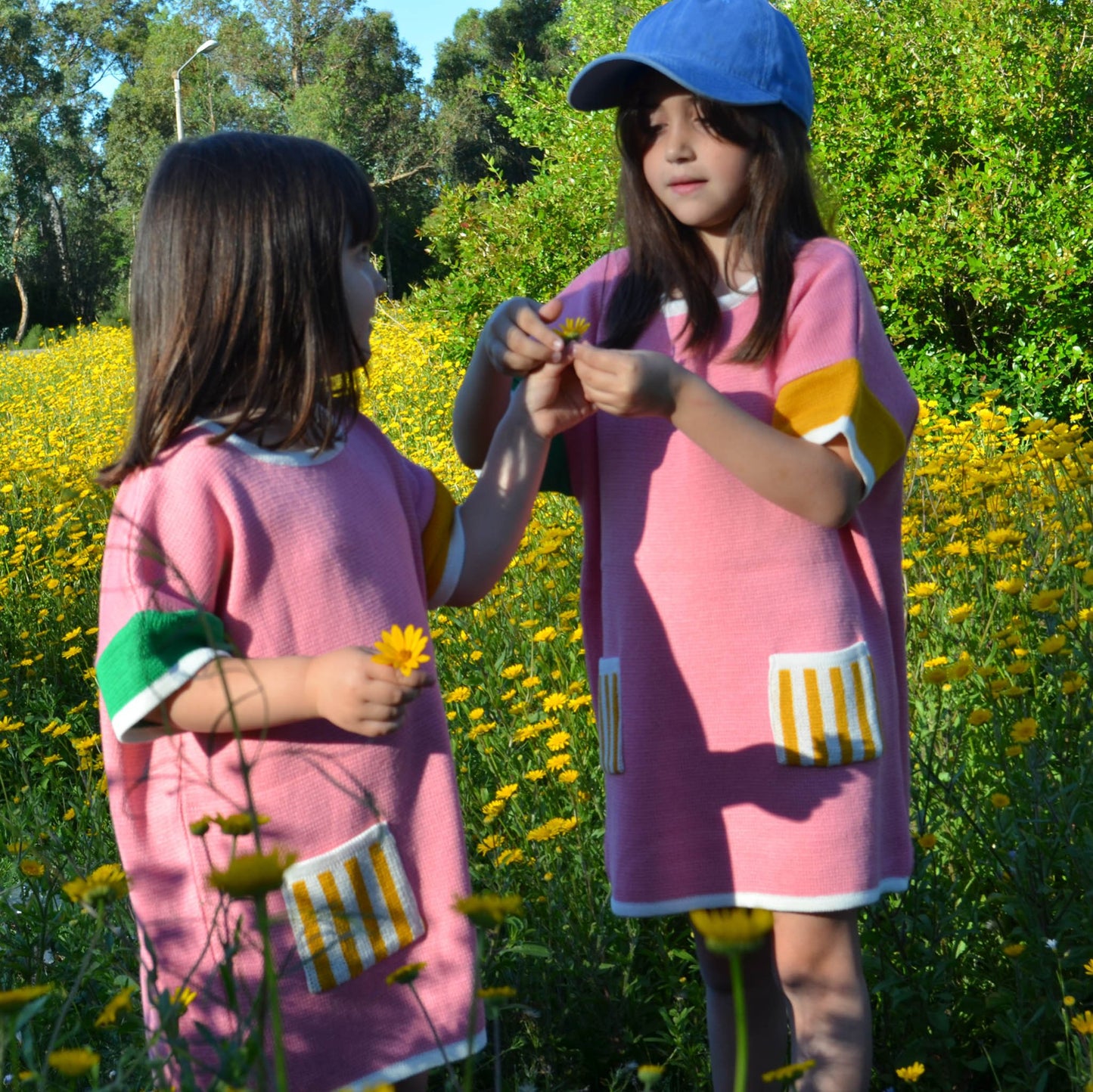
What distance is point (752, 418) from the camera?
4.62ft

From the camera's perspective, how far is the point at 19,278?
3244cm

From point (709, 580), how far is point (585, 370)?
0.30 metres

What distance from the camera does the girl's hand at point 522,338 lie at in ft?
4.77

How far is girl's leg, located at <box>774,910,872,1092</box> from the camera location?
4.86 ft

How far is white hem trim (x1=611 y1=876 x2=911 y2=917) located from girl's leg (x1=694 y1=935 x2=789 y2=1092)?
0.26ft

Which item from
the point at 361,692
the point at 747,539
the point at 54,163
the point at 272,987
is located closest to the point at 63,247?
the point at 54,163

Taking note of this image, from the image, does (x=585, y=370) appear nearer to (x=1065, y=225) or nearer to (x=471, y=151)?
(x=1065, y=225)

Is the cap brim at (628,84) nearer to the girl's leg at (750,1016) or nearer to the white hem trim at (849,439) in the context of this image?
the white hem trim at (849,439)

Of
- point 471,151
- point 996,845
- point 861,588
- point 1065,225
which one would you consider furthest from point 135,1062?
point 471,151

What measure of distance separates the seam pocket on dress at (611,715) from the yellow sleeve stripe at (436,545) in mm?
235

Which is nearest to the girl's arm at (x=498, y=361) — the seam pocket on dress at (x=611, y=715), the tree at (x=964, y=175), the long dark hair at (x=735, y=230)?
the long dark hair at (x=735, y=230)

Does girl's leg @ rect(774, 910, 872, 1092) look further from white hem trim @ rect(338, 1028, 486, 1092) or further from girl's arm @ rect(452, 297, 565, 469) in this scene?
girl's arm @ rect(452, 297, 565, 469)

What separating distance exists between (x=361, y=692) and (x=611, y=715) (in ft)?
1.68

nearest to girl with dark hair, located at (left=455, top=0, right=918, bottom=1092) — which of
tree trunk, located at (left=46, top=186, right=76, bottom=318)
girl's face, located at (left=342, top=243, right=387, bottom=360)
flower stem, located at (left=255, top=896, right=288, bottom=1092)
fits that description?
girl's face, located at (left=342, top=243, right=387, bottom=360)
